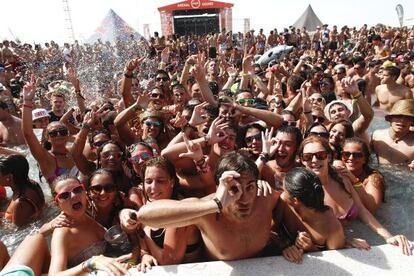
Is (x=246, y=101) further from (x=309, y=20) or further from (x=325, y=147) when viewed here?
(x=309, y=20)

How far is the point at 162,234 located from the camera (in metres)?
2.65

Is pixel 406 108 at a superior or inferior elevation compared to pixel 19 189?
superior

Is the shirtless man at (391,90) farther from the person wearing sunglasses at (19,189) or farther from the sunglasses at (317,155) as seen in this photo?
the person wearing sunglasses at (19,189)

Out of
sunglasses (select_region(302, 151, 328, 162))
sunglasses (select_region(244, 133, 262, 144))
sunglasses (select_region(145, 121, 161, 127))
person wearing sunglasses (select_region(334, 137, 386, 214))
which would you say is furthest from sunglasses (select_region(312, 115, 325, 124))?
sunglasses (select_region(145, 121, 161, 127))

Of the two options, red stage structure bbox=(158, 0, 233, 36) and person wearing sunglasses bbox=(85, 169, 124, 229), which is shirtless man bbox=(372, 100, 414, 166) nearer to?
person wearing sunglasses bbox=(85, 169, 124, 229)

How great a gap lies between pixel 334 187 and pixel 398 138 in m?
2.08

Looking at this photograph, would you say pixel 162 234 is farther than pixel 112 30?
No

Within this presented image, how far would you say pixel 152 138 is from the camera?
4.08m

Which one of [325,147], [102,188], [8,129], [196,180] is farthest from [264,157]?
[8,129]

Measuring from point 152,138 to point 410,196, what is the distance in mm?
3462

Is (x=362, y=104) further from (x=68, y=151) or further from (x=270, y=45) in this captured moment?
(x=270, y=45)

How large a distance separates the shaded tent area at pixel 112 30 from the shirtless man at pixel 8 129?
601 inches

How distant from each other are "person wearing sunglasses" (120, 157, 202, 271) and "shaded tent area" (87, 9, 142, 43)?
62.8 feet

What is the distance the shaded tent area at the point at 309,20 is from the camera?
28453mm
